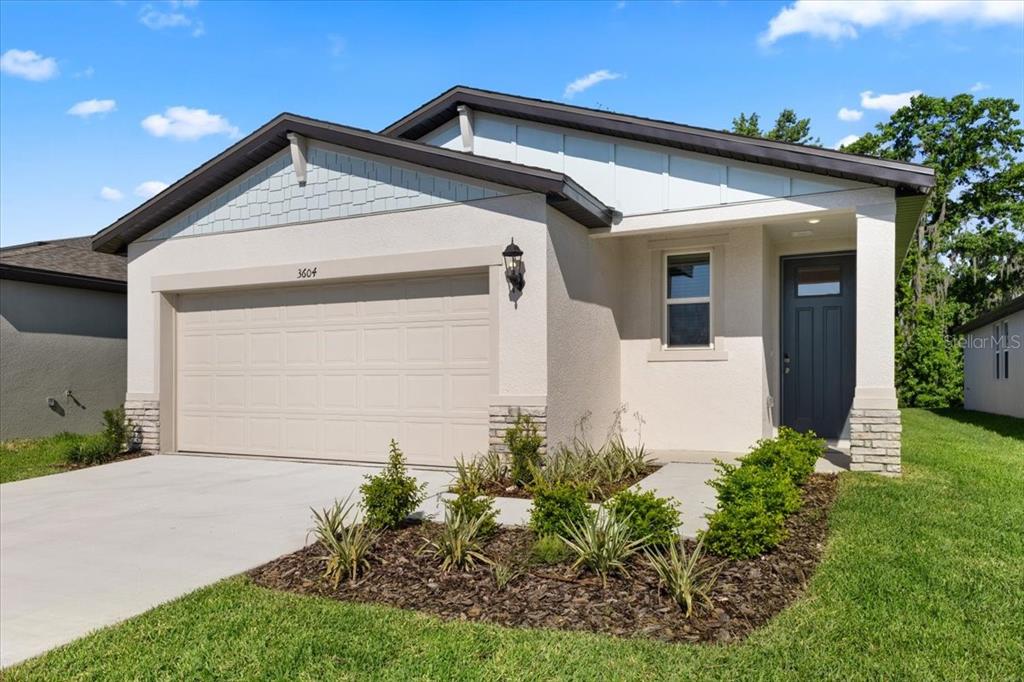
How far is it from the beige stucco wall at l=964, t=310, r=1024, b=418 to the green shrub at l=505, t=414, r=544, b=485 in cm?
1448

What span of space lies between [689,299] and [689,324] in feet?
1.25

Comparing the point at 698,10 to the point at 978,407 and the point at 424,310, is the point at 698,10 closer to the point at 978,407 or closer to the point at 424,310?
the point at 424,310

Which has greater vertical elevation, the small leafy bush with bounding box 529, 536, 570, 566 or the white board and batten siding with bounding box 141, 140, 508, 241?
the white board and batten siding with bounding box 141, 140, 508, 241

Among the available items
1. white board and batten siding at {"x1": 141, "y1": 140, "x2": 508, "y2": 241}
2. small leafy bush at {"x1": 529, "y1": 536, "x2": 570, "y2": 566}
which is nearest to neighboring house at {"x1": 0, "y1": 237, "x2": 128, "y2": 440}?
white board and batten siding at {"x1": 141, "y1": 140, "x2": 508, "y2": 241}

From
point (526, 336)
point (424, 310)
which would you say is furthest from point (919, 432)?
point (424, 310)

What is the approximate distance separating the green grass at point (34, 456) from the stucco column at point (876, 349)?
11.1 meters

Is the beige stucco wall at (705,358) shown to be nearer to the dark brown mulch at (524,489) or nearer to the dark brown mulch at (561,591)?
the dark brown mulch at (524,489)

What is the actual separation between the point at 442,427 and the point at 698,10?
8186mm

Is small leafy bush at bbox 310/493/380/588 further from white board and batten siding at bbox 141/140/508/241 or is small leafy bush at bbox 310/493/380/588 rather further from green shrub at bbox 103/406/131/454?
green shrub at bbox 103/406/131/454

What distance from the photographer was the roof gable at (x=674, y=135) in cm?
805

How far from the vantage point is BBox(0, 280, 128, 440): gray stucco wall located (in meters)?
12.4

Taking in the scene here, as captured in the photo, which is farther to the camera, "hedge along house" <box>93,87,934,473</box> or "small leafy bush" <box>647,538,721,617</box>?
"hedge along house" <box>93,87,934,473</box>

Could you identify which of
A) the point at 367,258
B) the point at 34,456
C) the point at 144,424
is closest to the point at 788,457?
the point at 367,258

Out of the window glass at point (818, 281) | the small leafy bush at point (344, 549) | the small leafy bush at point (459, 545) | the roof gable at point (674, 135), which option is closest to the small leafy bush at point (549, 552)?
the small leafy bush at point (459, 545)
